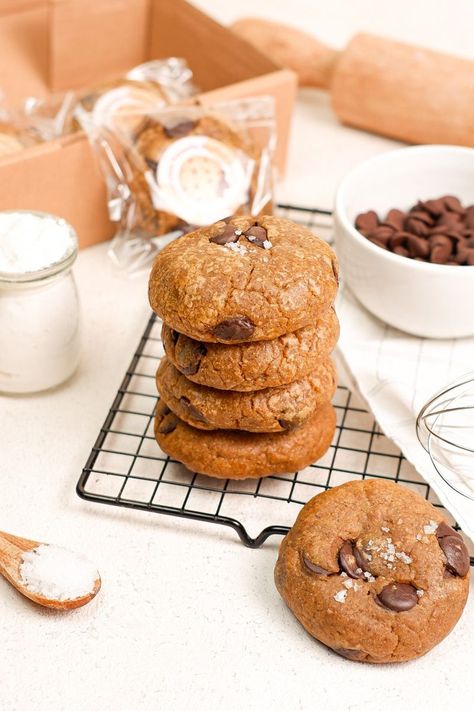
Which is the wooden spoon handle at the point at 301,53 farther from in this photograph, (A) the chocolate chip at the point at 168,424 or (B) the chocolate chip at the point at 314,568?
(B) the chocolate chip at the point at 314,568

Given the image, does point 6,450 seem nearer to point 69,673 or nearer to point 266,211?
point 69,673

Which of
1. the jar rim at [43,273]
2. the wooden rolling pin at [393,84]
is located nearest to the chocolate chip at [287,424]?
the jar rim at [43,273]

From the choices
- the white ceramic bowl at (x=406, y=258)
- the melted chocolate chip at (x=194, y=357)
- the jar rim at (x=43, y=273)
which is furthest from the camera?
the white ceramic bowl at (x=406, y=258)

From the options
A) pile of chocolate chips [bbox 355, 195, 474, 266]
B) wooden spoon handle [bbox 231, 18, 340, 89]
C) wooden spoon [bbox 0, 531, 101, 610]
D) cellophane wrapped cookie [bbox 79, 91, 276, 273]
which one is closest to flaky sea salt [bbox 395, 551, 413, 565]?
wooden spoon [bbox 0, 531, 101, 610]

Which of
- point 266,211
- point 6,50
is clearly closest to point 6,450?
point 266,211

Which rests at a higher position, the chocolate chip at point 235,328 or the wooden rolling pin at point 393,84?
the chocolate chip at point 235,328

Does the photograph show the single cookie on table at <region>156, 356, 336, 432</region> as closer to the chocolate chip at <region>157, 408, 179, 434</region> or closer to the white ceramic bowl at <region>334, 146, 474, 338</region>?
the chocolate chip at <region>157, 408, 179, 434</region>
